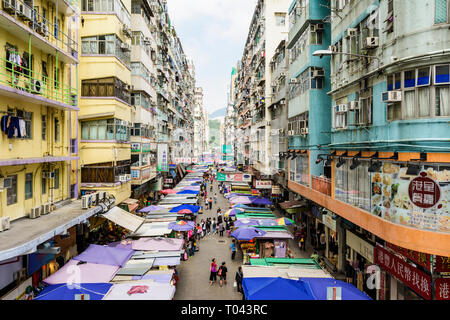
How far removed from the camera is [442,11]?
10445 mm

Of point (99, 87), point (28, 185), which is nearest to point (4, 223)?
point (28, 185)

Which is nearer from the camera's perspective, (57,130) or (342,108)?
(342,108)

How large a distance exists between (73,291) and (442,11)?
49.4ft

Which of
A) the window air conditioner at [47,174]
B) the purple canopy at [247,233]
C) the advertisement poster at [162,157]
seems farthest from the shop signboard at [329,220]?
the advertisement poster at [162,157]

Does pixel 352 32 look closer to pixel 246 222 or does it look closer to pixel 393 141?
pixel 393 141

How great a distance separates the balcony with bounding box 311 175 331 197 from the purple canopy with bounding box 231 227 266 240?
14.1 ft

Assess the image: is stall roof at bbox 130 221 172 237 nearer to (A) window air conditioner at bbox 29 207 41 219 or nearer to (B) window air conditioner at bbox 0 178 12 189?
(A) window air conditioner at bbox 29 207 41 219

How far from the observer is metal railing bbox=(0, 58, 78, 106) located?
539 inches

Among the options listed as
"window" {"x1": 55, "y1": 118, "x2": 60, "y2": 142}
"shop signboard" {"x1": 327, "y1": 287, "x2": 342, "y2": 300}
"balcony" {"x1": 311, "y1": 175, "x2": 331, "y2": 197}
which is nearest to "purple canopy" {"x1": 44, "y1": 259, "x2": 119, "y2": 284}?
"shop signboard" {"x1": 327, "y1": 287, "x2": 342, "y2": 300}

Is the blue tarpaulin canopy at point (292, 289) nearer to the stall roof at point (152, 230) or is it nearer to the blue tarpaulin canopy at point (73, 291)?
the blue tarpaulin canopy at point (73, 291)

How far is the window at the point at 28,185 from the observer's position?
53.0 feet

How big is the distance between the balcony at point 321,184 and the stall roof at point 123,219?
11.5m
